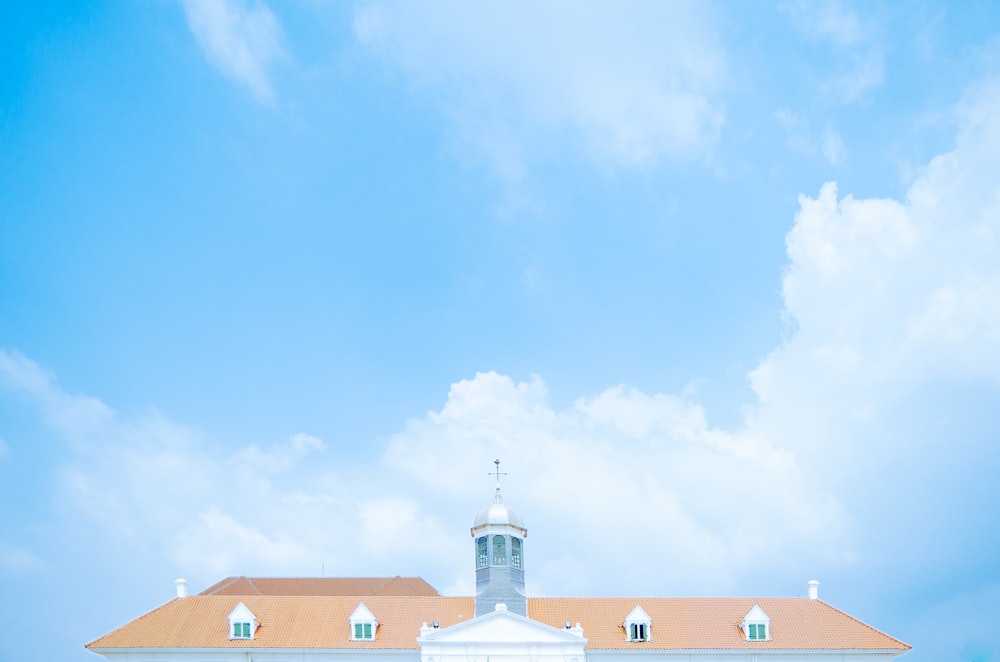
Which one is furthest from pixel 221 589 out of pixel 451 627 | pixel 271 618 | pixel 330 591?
pixel 451 627

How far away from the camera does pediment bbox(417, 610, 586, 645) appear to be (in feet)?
183

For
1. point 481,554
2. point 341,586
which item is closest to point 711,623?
point 481,554

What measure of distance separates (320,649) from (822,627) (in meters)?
28.8

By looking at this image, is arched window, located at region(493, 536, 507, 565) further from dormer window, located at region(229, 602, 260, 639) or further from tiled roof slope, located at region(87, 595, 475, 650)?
dormer window, located at region(229, 602, 260, 639)

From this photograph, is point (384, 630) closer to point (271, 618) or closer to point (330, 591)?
point (271, 618)

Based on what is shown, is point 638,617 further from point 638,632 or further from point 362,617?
point 362,617

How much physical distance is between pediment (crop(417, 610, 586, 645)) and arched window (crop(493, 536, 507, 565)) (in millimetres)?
3093

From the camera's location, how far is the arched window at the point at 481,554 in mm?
58375

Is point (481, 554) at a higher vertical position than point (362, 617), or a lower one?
higher

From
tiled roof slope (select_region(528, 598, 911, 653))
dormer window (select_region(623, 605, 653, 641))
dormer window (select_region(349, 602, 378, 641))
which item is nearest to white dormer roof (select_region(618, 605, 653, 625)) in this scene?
dormer window (select_region(623, 605, 653, 641))

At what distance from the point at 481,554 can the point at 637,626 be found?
32.1 feet

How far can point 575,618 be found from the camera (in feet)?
195

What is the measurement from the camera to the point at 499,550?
5809 cm

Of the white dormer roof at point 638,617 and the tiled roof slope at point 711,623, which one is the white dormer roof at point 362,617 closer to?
the tiled roof slope at point 711,623
